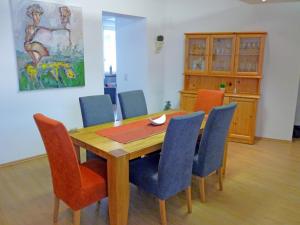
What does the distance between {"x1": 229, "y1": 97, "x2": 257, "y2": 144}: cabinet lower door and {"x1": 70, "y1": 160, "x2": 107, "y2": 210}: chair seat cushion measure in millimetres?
2898

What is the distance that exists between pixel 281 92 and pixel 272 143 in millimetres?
896

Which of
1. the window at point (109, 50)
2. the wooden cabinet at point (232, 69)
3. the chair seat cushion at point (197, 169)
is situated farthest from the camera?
the window at point (109, 50)

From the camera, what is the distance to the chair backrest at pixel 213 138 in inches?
96.6

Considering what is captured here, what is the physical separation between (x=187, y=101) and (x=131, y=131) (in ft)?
8.44

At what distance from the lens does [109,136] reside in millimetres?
2484

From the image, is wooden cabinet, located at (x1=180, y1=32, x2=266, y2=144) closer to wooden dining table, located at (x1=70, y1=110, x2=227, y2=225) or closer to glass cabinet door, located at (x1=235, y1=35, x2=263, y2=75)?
glass cabinet door, located at (x1=235, y1=35, x2=263, y2=75)

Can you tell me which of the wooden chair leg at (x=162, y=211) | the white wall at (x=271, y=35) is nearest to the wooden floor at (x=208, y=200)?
the wooden chair leg at (x=162, y=211)

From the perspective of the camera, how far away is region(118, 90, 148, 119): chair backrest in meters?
3.36

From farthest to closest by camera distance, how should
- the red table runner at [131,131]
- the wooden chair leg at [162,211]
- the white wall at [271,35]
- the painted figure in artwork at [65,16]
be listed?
1. the white wall at [271,35]
2. the painted figure in artwork at [65,16]
3. the red table runner at [131,131]
4. the wooden chair leg at [162,211]

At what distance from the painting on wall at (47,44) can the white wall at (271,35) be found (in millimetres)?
2320

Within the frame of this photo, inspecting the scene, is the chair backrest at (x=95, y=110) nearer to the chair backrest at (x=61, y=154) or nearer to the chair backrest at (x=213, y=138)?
the chair backrest at (x=61, y=154)

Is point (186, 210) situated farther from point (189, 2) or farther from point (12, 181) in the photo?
point (189, 2)

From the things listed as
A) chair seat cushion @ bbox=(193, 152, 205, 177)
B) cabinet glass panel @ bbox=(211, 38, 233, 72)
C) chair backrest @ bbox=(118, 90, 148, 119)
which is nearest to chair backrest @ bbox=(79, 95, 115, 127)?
chair backrest @ bbox=(118, 90, 148, 119)

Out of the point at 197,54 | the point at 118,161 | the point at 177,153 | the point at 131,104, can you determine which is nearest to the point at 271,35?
the point at 197,54
